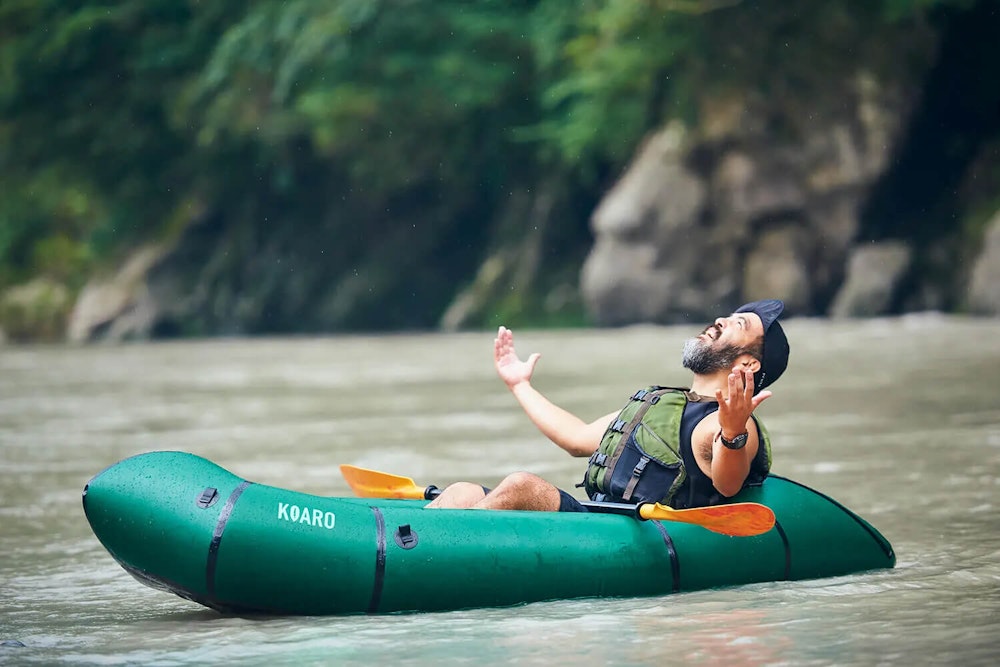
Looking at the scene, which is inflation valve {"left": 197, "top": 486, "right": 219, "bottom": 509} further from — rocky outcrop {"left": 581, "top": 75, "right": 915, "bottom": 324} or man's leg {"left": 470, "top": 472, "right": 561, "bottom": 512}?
rocky outcrop {"left": 581, "top": 75, "right": 915, "bottom": 324}

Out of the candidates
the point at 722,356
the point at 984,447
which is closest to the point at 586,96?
the point at 984,447

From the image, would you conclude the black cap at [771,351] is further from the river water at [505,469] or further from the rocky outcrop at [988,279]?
the rocky outcrop at [988,279]

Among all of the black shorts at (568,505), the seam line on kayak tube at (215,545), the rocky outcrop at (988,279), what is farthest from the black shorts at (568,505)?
the rocky outcrop at (988,279)

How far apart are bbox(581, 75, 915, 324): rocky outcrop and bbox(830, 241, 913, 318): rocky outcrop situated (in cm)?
42

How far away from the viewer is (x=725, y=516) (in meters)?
3.83

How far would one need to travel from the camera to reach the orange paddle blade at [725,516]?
12.5 ft

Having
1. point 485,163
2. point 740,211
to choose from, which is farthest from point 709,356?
point 485,163

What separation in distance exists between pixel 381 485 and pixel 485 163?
18060 millimetres

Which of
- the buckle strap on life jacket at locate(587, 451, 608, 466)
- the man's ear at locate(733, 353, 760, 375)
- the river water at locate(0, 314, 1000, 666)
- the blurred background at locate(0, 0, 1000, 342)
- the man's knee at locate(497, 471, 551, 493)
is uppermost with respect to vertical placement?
the blurred background at locate(0, 0, 1000, 342)

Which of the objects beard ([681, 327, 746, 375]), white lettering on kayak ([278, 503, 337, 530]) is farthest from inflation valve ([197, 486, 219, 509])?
beard ([681, 327, 746, 375])

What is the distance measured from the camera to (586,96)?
1958 centimetres

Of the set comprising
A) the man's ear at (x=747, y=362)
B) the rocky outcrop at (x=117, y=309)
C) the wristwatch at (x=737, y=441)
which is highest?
the rocky outcrop at (x=117, y=309)

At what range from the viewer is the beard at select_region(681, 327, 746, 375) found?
385cm

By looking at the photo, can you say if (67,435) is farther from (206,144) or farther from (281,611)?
(206,144)
